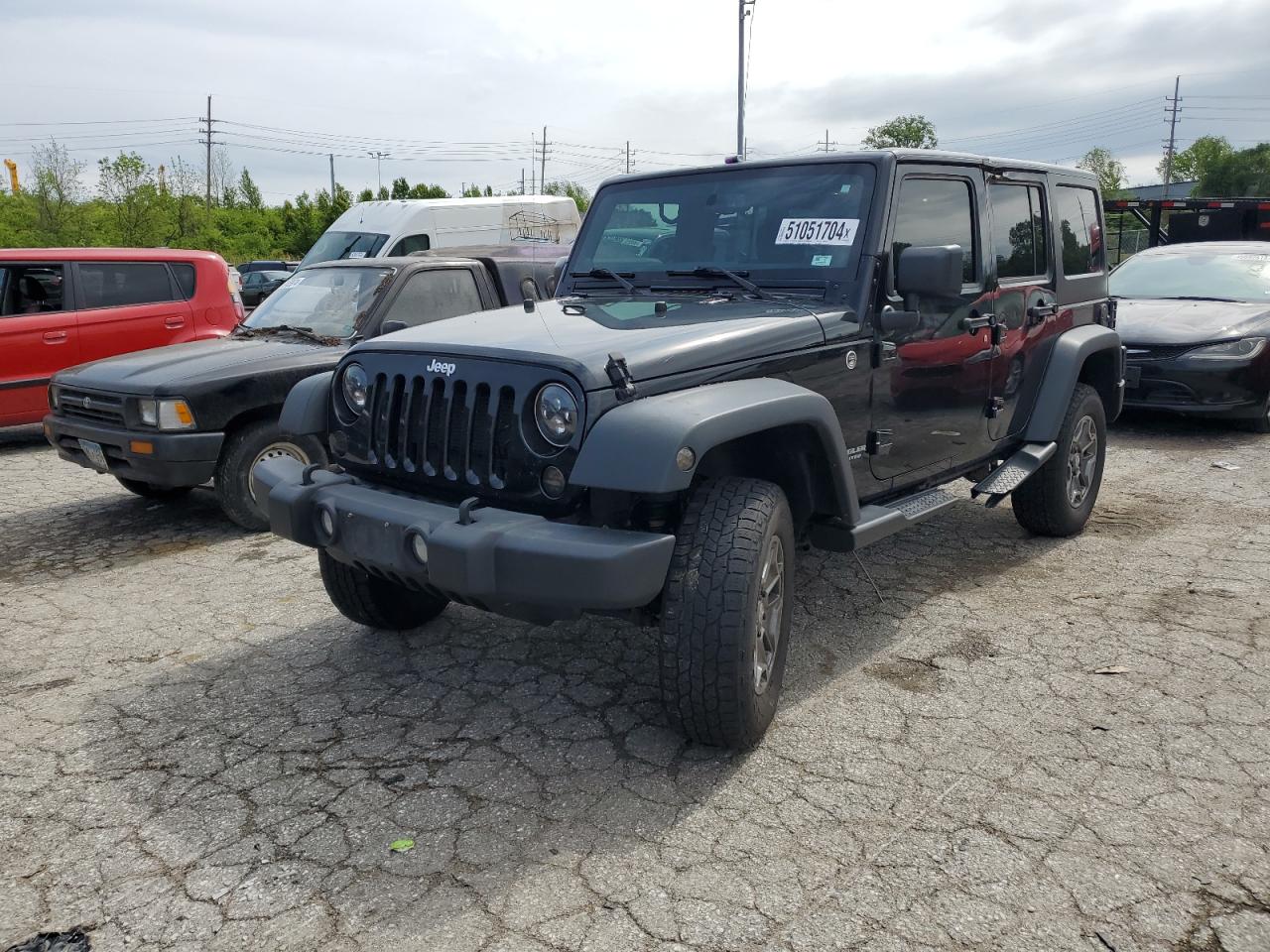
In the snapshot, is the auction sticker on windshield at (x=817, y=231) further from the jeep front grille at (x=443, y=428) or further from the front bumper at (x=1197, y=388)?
the front bumper at (x=1197, y=388)

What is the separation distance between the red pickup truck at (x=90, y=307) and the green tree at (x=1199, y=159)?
253 ft

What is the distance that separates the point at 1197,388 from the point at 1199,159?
84584 mm

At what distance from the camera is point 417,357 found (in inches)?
138

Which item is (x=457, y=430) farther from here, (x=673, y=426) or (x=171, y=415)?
(x=171, y=415)

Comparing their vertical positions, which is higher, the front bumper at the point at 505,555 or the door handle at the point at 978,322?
the door handle at the point at 978,322

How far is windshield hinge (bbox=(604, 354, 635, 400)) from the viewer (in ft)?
10.1

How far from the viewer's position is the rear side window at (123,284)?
8.92 metres

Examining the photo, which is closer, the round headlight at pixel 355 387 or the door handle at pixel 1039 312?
the round headlight at pixel 355 387

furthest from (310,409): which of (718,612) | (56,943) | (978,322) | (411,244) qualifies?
(411,244)

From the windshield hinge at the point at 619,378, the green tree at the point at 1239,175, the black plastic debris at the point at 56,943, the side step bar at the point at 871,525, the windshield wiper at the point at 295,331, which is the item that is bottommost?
the black plastic debris at the point at 56,943

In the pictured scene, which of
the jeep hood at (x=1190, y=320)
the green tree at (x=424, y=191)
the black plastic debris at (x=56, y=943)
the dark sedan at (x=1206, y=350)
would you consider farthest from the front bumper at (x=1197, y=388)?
the green tree at (x=424, y=191)

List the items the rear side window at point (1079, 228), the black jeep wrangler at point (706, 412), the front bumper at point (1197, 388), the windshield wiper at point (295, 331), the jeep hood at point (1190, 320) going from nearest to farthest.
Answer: the black jeep wrangler at point (706, 412) → the rear side window at point (1079, 228) → the windshield wiper at point (295, 331) → the front bumper at point (1197, 388) → the jeep hood at point (1190, 320)

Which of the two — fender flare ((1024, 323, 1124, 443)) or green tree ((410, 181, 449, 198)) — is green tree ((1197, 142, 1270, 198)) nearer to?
green tree ((410, 181, 449, 198))

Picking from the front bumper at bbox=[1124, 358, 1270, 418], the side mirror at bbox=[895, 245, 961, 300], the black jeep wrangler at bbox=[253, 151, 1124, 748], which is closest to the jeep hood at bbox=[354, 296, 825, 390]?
the black jeep wrangler at bbox=[253, 151, 1124, 748]
